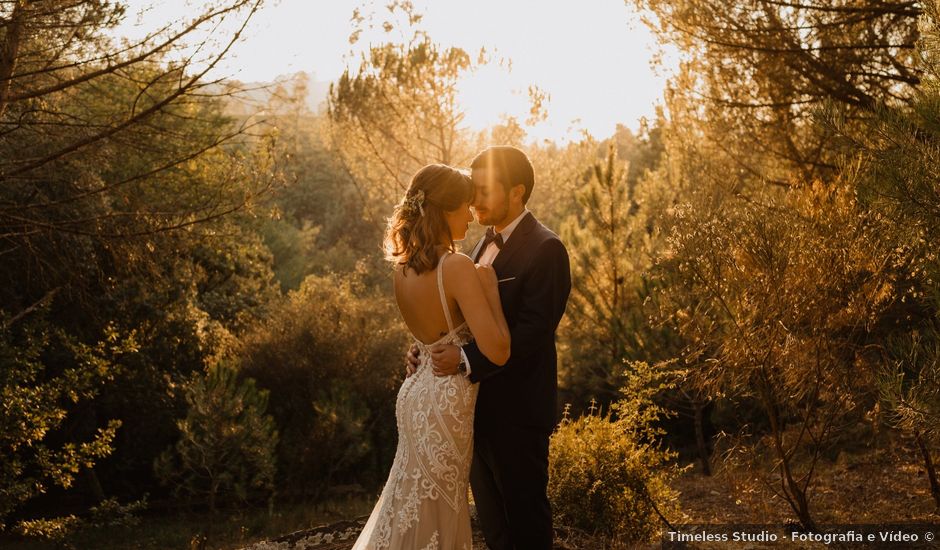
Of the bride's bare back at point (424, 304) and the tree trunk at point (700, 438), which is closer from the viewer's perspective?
the bride's bare back at point (424, 304)

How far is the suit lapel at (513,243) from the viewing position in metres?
3.66

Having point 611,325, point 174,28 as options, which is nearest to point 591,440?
point 174,28

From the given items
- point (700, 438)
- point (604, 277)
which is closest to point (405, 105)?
point (604, 277)

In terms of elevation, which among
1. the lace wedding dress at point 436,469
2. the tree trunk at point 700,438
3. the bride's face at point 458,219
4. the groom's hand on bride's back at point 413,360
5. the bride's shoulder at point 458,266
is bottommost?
the tree trunk at point 700,438

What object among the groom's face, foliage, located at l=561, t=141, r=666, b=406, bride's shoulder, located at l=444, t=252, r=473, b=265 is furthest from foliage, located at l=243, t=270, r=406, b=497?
bride's shoulder, located at l=444, t=252, r=473, b=265

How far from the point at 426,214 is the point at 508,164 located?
69cm

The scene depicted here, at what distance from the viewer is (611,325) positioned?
12156mm

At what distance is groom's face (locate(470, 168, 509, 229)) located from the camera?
12.5ft

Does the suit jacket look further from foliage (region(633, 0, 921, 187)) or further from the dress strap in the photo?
foliage (region(633, 0, 921, 187))

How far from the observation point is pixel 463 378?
3.30 metres

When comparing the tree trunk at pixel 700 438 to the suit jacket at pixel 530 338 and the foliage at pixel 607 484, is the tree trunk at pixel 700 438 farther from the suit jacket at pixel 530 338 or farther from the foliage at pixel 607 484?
the suit jacket at pixel 530 338

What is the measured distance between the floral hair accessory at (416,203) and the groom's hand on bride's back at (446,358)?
1.75ft

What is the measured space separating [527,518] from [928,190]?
238 cm

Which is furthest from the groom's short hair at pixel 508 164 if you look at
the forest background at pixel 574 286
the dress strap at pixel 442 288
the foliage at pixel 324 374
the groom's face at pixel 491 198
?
the foliage at pixel 324 374
